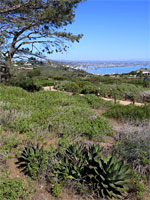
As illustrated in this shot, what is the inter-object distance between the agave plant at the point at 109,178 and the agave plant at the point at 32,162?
2.89 feet

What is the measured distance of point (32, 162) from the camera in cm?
334

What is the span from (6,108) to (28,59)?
828cm

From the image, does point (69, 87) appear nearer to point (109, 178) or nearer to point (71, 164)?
point (71, 164)

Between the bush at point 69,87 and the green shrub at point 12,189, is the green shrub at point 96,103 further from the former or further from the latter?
the bush at point 69,87

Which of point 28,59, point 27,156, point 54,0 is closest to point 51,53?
point 28,59

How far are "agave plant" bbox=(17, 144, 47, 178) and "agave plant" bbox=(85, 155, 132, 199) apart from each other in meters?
0.88

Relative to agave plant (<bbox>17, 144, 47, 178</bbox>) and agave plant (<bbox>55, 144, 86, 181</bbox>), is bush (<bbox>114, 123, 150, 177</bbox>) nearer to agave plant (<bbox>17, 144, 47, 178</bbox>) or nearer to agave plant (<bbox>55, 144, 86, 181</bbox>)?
agave plant (<bbox>55, 144, 86, 181</bbox>)

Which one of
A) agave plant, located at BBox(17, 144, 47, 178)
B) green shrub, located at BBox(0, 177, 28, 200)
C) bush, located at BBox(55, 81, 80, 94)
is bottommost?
green shrub, located at BBox(0, 177, 28, 200)

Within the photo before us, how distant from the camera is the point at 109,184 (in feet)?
9.52

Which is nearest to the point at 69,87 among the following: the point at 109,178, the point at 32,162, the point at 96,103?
the point at 96,103

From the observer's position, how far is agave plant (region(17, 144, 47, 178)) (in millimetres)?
3210

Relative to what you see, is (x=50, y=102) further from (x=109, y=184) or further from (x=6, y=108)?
(x=109, y=184)

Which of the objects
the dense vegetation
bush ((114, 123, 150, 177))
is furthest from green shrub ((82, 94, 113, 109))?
bush ((114, 123, 150, 177))

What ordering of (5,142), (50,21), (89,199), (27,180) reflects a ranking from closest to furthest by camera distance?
(89,199)
(27,180)
(5,142)
(50,21)
